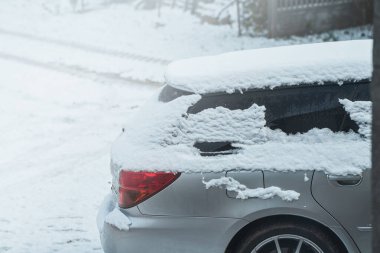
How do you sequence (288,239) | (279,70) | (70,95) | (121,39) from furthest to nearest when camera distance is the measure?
(121,39)
(70,95)
(279,70)
(288,239)

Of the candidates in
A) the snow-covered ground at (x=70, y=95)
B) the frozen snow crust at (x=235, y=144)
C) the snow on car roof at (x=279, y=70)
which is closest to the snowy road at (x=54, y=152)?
the snow-covered ground at (x=70, y=95)

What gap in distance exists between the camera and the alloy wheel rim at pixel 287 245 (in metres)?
3.72

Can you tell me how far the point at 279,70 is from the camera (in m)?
4.03

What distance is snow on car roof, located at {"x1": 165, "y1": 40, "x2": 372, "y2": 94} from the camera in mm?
3932

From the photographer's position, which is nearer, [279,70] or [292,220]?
[292,220]

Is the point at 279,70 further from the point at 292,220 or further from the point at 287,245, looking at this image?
the point at 287,245

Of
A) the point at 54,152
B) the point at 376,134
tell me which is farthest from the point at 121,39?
the point at 376,134

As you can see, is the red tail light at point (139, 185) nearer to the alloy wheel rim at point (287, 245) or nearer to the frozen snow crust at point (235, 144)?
the frozen snow crust at point (235, 144)

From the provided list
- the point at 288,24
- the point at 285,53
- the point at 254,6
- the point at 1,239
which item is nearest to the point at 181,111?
the point at 285,53

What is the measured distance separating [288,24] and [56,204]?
31.0ft

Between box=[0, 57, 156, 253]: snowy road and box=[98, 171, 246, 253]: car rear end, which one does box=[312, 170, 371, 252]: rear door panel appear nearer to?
box=[98, 171, 246, 253]: car rear end

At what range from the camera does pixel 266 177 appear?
3672 mm

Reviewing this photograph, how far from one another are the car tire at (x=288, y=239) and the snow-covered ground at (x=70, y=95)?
1.83 metres

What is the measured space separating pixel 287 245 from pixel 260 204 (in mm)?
348
